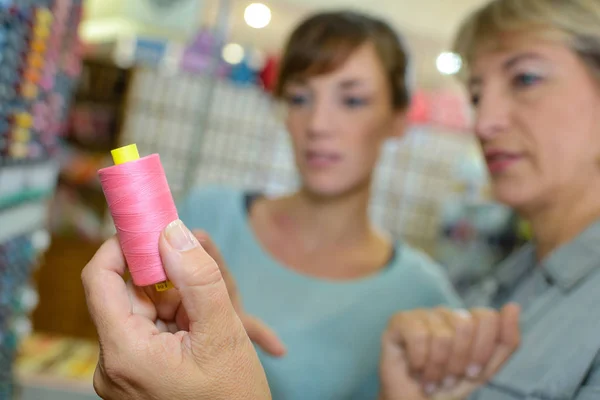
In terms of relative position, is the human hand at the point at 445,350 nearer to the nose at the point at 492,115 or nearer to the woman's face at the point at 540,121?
the woman's face at the point at 540,121

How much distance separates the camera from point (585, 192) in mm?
997

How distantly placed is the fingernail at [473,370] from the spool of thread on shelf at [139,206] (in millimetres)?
620

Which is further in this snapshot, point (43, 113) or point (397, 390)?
A: point (43, 113)

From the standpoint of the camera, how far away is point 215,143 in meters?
3.61

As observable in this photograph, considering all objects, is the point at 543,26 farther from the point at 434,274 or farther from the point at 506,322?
the point at 434,274

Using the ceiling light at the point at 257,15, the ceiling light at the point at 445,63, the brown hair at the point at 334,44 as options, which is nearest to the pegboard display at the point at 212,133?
the ceiling light at the point at 257,15

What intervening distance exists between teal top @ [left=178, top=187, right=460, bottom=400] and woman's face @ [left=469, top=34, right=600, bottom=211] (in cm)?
40

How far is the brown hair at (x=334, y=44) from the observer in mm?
1355

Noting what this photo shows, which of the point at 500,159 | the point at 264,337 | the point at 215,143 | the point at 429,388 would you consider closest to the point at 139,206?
the point at 264,337

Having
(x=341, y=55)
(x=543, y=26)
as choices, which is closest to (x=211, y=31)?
(x=341, y=55)

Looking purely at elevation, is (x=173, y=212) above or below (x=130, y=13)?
below

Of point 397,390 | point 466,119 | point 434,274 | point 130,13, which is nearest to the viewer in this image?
point 397,390

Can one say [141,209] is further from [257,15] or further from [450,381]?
[257,15]

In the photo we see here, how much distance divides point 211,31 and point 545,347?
3.10 m
